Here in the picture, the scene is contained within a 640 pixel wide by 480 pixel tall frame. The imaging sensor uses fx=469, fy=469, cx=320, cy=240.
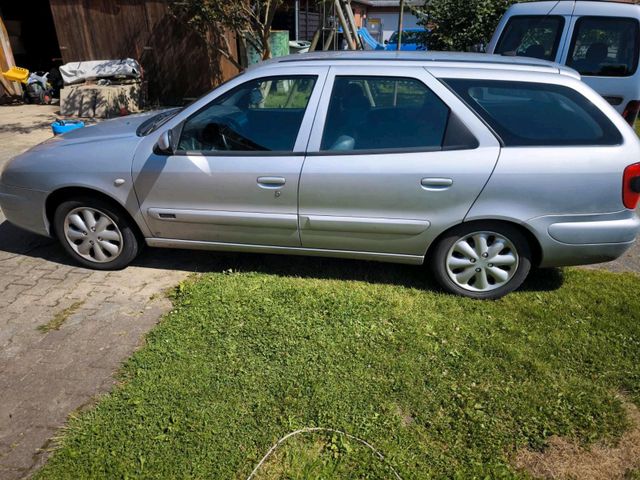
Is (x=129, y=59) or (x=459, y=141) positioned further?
(x=129, y=59)

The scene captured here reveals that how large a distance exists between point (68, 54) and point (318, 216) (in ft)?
35.2

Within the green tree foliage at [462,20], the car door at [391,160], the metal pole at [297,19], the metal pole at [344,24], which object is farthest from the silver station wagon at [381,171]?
the metal pole at [297,19]

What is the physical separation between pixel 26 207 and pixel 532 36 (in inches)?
248

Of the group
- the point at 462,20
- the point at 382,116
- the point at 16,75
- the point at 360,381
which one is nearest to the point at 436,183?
the point at 382,116

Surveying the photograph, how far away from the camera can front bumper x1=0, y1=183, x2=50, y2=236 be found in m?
3.82

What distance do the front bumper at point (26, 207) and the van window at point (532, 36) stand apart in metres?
5.86

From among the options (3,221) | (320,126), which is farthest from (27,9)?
(320,126)

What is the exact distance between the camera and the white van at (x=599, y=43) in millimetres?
5895

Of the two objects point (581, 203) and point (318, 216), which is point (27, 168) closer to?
point (318, 216)

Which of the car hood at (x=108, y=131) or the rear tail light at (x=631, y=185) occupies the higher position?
the car hood at (x=108, y=131)

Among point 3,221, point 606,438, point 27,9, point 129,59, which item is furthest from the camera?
point 27,9

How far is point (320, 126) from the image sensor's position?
3.32 metres

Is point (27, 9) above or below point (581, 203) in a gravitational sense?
above

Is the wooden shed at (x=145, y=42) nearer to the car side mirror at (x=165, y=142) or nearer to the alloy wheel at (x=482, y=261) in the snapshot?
the car side mirror at (x=165, y=142)
